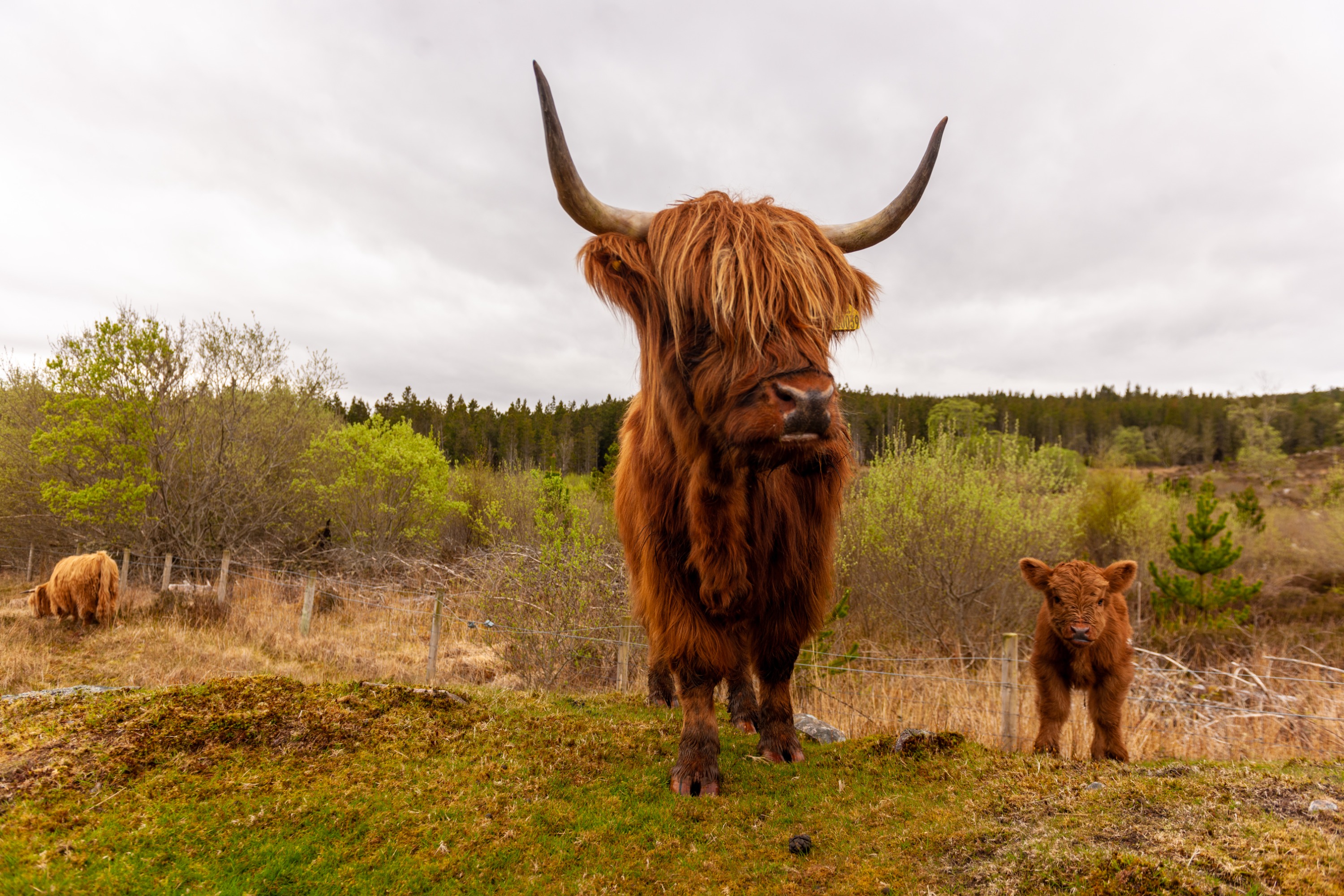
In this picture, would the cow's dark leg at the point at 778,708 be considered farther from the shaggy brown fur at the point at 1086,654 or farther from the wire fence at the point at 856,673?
the wire fence at the point at 856,673

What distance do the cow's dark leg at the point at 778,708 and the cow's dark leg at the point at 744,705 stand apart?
83 cm

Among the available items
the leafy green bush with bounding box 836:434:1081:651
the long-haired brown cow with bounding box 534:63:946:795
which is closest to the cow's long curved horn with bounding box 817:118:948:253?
the long-haired brown cow with bounding box 534:63:946:795

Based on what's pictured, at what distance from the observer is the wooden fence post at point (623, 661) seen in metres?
7.94

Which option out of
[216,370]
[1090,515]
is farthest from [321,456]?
[1090,515]

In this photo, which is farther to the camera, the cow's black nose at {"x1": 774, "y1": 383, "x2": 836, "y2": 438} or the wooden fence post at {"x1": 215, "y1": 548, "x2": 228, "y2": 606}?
the wooden fence post at {"x1": 215, "y1": 548, "x2": 228, "y2": 606}

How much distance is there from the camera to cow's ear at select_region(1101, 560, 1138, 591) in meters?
4.52

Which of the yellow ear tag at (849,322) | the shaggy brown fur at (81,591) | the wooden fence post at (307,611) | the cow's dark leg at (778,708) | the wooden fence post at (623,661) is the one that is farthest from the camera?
the wooden fence post at (307,611)

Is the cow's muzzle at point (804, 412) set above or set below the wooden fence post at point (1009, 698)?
above

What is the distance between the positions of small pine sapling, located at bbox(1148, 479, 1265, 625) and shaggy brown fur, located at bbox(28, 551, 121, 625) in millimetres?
22351

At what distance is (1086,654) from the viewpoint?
4273 millimetres

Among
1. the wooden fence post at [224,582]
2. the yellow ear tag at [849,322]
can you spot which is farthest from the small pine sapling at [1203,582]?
the wooden fence post at [224,582]

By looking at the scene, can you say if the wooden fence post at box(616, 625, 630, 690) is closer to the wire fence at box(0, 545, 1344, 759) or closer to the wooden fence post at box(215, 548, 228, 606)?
the wire fence at box(0, 545, 1344, 759)

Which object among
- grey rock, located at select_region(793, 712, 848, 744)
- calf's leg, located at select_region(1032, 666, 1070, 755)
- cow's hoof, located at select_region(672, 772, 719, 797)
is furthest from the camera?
grey rock, located at select_region(793, 712, 848, 744)

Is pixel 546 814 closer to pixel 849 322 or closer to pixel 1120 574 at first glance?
pixel 849 322
